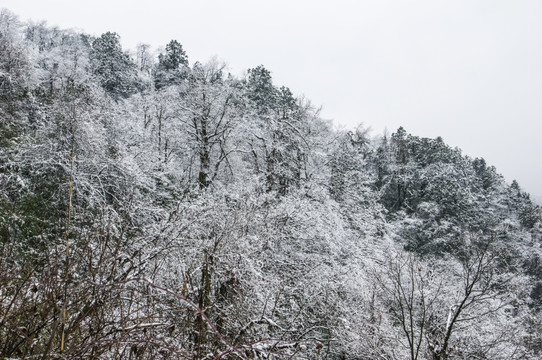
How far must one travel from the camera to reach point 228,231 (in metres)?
8.35

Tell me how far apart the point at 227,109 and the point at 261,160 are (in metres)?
3.71

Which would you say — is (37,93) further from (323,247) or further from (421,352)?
(421,352)

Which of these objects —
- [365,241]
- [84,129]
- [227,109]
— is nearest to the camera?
[84,129]

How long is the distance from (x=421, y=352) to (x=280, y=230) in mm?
5823

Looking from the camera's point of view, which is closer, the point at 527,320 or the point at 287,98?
the point at 527,320

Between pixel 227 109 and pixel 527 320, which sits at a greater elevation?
pixel 227 109

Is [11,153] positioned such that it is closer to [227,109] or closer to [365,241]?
[227,109]

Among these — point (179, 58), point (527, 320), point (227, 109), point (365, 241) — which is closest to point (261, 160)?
point (227, 109)

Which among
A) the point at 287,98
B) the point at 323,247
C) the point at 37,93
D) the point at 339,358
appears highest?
the point at 287,98

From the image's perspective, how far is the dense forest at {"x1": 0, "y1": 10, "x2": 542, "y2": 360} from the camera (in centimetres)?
190

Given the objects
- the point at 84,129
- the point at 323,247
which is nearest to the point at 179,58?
the point at 84,129

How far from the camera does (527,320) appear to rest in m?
21.7

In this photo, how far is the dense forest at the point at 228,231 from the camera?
1904 mm

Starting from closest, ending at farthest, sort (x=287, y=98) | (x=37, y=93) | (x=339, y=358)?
(x=339, y=358)
(x=37, y=93)
(x=287, y=98)
